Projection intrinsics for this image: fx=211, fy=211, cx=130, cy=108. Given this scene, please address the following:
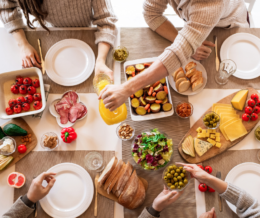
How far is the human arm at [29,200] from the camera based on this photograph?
1.41 m

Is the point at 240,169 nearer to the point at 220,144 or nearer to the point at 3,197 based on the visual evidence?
the point at 220,144

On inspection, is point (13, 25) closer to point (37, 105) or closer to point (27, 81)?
point (27, 81)

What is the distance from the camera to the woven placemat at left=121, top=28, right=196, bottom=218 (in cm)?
150

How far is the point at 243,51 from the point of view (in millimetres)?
1712

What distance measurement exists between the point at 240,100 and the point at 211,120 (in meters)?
0.28

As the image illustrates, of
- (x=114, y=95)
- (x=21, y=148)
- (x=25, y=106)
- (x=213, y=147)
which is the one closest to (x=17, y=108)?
(x=25, y=106)

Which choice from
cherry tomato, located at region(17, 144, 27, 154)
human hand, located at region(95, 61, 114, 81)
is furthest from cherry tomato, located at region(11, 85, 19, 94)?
human hand, located at region(95, 61, 114, 81)

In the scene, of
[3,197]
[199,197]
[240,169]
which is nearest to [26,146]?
[3,197]

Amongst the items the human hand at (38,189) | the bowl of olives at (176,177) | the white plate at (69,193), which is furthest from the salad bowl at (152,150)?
the human hand at (38,189)

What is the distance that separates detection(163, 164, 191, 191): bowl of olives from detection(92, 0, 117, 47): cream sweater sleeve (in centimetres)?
105

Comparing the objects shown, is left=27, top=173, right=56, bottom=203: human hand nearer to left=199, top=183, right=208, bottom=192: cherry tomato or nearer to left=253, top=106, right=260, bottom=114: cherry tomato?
left=199, top=183, right=208, bottom=192: cherry tomato

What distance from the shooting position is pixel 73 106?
1.60 meters

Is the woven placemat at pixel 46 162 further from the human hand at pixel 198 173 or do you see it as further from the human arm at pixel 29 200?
the human hand at pixel 198 173

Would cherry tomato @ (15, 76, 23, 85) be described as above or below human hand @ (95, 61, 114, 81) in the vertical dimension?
below
